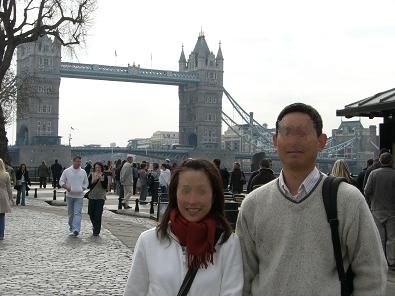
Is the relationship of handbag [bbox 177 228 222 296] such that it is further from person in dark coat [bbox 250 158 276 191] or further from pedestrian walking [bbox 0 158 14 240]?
pedestrian walking [bbox 0 158 14 240]

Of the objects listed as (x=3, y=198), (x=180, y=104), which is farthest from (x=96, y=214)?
(x=180, y=104)

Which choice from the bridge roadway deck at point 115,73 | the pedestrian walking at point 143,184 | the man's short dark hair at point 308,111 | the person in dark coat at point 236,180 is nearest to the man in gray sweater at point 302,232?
the man's short dark hair at point 308,111

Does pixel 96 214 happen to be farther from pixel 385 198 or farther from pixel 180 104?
pixel 180 104

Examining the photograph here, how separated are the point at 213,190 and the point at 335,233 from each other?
513mm

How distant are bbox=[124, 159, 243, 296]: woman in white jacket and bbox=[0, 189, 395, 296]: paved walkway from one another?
4.01 metres

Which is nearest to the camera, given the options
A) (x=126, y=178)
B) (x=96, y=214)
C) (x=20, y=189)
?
(x=96, y=214)

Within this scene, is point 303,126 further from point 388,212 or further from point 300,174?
point 388,212

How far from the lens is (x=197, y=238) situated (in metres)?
2.70

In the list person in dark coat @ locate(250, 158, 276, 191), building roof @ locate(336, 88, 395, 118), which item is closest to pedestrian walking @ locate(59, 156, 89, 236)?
person in dark coat @ locate(250, 158, 276, 191)

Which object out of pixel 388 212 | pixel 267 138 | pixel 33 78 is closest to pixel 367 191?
pixel 388 212

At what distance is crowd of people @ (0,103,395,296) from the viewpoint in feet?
8.71

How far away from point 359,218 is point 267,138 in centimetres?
10803

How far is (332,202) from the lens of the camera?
266 centimetres

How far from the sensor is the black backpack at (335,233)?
2641 millimetres
